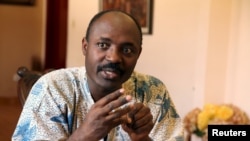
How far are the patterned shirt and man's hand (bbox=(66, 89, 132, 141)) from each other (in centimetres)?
14

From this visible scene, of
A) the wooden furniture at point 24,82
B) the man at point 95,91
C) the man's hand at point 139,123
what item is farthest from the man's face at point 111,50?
the wooden furniture at point 24,82

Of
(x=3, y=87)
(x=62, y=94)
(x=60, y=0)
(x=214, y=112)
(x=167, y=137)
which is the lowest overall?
(x=3, y=87)

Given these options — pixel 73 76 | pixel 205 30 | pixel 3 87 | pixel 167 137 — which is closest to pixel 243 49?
pixel 205 30

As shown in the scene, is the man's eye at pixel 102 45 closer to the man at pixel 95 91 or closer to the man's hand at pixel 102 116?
the man at pixel 95 91

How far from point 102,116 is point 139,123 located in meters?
0.14

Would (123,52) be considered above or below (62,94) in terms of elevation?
above

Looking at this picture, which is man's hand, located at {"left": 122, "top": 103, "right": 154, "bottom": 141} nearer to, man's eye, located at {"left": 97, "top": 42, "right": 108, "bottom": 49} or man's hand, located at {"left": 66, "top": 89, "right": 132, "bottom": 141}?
man's hand, located at {"left": 66, "top": 89, "right": 132, "bottom": 141}

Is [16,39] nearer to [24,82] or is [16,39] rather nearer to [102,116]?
[24,82]

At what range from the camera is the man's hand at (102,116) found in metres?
0.89

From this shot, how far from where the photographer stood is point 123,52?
1041 millimetres

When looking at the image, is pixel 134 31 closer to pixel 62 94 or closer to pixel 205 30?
pixel 62 94

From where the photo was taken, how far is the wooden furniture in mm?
1493

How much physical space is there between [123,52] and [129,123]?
7.7 inches

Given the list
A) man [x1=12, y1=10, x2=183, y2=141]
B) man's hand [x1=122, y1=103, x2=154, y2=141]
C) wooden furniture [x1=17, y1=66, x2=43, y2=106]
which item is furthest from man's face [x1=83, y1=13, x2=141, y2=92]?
wooden furniture [x1=17, y1=66, x2=43, y2=106]
